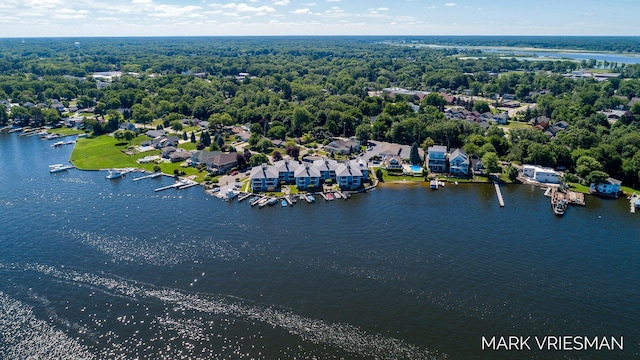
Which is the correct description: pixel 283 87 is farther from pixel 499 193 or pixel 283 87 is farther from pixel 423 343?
pixel 423 343

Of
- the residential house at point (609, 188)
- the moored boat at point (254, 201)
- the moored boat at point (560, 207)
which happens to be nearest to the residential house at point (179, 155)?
the moored boat at point (254, 201)

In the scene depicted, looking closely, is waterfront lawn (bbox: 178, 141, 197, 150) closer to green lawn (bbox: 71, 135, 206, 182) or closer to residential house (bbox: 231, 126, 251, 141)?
green lawn (bbox: 71, 135, 206, 182)

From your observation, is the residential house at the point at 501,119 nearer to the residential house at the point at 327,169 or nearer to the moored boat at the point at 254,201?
the residential house at the point at 327,169

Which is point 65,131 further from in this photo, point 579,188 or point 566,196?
point 579,188

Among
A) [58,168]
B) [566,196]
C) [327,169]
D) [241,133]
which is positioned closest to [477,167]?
[566,196]

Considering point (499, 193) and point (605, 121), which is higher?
point (605, 121)

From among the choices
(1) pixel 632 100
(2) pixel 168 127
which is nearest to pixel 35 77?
Answer: (2) pixel 168 127
